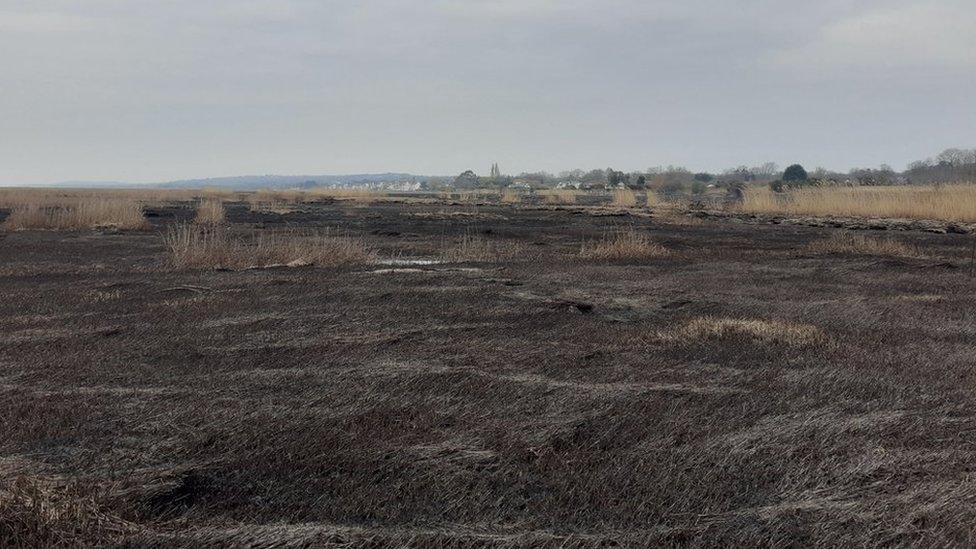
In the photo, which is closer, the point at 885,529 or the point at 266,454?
the point at 885,529

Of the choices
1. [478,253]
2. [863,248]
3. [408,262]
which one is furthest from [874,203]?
[408,262]

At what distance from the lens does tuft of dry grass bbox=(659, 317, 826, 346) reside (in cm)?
598

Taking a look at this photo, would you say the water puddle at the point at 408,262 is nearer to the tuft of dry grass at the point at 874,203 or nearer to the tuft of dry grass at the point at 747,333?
the tuft of dry grass at the point at 747,333

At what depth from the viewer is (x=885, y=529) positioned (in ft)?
9.02

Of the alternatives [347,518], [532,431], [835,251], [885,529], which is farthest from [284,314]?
[835,251]

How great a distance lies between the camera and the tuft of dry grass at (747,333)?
598 centimetres

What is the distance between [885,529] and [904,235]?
719 inches

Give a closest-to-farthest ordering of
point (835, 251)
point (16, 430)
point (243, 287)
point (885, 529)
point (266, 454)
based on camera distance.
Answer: point (885, 529) → point (266, 454) → point (16, 430) → point (243, 287) → point (835, 251)

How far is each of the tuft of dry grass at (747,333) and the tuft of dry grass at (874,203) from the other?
21154mm

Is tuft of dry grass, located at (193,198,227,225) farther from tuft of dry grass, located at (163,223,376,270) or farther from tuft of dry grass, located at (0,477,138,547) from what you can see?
tuft of dry grass, located at (0,477,138,547)

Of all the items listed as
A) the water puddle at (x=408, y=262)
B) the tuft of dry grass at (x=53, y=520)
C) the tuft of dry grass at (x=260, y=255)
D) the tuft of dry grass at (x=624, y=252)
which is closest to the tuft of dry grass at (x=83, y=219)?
the tuft of dry grass at (x=260, y=255)

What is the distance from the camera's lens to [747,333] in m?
6.15

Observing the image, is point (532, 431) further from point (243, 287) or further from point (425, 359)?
point (243, 287)

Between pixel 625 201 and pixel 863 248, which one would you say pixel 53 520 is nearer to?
pixel 863 248
